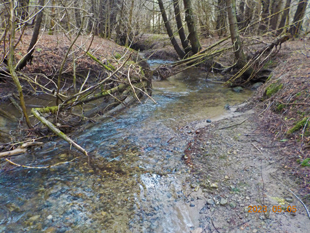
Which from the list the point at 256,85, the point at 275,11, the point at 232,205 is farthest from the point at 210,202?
the point at 275,11

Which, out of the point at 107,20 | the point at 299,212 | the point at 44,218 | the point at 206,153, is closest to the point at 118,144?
the point at 206,153

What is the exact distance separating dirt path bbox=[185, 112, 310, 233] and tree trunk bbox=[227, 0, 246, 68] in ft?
19.2

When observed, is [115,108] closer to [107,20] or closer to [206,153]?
[206,153]

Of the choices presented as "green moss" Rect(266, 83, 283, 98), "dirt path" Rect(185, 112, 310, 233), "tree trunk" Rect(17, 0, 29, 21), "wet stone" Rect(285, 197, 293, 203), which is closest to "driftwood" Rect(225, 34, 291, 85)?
"green moss" Rect(266, 83, 283, 98)

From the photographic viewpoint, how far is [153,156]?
436 cm

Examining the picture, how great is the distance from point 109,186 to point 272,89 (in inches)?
185

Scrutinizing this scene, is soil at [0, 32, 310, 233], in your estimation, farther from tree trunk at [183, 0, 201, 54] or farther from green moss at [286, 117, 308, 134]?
tree trunk at [183, 0, 201, 54]

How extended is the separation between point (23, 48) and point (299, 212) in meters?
10.3

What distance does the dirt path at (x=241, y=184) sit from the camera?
8.88ft

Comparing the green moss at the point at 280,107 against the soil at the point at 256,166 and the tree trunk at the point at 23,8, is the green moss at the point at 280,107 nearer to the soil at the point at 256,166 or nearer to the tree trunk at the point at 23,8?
the soil at the point at 256,166

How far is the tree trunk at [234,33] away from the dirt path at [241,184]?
5847 mm

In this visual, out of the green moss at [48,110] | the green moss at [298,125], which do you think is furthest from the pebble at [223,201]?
the green moss at [48,110]

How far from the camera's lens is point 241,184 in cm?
333

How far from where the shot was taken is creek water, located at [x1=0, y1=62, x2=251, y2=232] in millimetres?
2879
